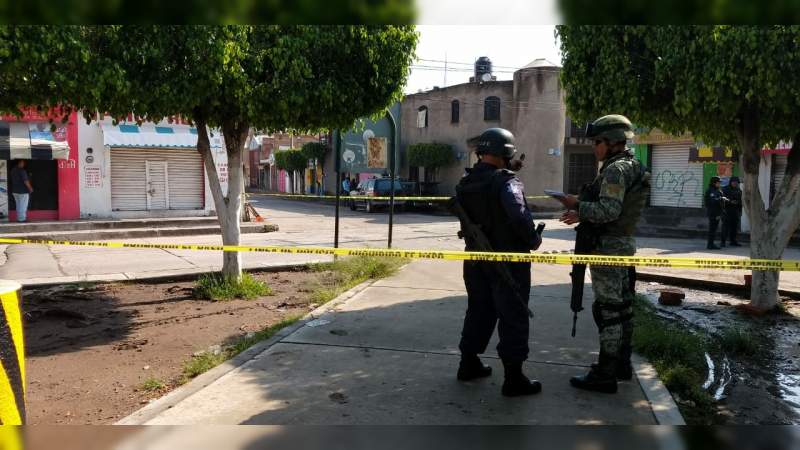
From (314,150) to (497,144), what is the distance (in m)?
35.4

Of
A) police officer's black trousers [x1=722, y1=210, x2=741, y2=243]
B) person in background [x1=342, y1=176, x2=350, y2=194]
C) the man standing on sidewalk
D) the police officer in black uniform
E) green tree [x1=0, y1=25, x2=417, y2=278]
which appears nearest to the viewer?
the police officer in black uniform

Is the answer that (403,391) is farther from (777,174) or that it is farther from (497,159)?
(777,174)

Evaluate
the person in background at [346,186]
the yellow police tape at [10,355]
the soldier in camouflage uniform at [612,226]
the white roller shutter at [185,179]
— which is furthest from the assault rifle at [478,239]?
the person in background at [346,186]

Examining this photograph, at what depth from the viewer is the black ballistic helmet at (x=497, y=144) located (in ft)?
12.6

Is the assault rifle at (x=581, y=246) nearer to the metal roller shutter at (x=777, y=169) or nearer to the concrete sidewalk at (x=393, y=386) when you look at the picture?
the concrete sidewalk at (x=393, y=386)

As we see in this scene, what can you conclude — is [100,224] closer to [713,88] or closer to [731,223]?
[713,88]

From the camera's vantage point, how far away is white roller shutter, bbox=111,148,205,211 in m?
17.5

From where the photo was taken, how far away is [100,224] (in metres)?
15.9

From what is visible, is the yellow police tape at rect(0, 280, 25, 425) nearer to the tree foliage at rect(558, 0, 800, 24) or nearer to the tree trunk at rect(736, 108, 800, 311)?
the tree foliage at rect(558, 0, 800, 24)

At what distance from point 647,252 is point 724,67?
827 centimetres

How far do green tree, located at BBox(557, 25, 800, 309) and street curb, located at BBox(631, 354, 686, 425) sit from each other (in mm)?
2660

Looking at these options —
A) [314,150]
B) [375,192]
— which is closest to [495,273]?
[375,192]

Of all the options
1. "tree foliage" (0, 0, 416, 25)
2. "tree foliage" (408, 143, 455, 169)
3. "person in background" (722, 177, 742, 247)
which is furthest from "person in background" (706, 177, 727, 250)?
"tree foliage" (408, 143, 455, 169)

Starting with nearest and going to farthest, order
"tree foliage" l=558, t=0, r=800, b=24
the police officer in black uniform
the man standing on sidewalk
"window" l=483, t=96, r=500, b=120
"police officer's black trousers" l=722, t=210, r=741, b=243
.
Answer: "tree foliage" l=558, t=0, r=800, b=24, the police officer in black uniform, "police officer's black trousers" l=722, t=210, r=741, b=243, the man standing on sidewalk, "window" l=483, t=96, r=500, b=120
